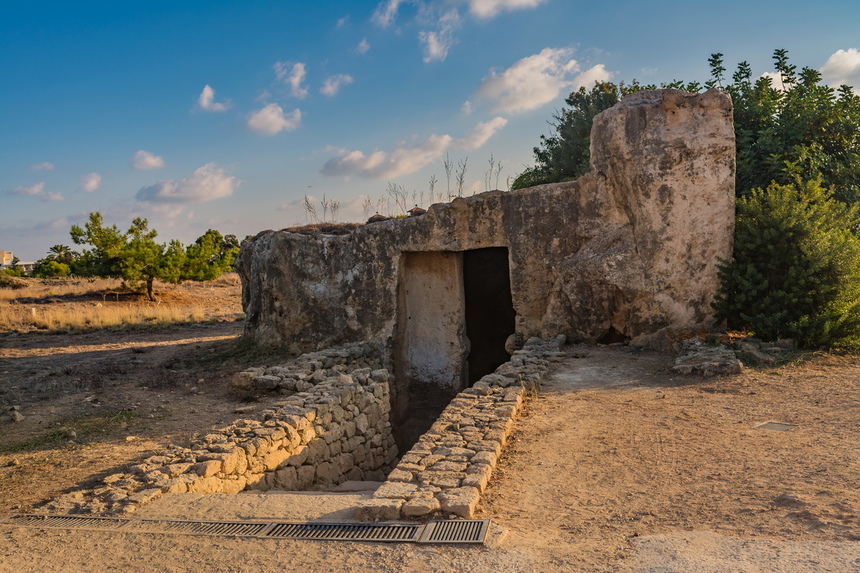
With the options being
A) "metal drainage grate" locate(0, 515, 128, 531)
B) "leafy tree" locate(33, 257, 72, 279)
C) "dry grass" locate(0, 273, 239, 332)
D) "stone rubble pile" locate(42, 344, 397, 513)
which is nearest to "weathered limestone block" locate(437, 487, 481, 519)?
"metal drainage grate" locate(0, 515, 128, 531)

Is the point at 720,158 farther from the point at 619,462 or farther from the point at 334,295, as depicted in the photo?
the point at 334,295

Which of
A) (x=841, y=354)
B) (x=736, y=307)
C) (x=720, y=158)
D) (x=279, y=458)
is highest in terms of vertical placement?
(x=720, y=158)

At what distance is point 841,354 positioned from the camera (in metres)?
7.34

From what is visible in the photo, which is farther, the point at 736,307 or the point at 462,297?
the point at 462,297

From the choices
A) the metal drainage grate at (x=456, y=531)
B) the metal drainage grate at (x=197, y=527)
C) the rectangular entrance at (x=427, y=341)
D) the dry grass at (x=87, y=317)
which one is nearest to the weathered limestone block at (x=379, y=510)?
the metal drainage grate at (x=456, y=531)

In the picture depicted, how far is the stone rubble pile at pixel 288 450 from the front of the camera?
16.1 feet

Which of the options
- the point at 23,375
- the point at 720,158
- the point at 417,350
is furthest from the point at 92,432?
the point at 720,158

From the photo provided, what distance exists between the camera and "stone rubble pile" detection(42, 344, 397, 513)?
193 inches

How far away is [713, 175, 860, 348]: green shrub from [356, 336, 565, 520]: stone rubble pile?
3.14 meters

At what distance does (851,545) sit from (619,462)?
5.36 ft

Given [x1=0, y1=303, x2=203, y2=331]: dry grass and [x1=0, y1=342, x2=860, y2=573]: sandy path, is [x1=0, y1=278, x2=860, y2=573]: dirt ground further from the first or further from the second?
[x1=0, y1=303, x2=203, y2=331]: dry grass

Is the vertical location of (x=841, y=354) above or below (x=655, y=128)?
below

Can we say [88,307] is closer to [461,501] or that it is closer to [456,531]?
[461,501]

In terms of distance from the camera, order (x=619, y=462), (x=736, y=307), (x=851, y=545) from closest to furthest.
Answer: (x=851, y=545) < (x=619, y=462) < (x=736, y=307)
